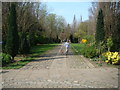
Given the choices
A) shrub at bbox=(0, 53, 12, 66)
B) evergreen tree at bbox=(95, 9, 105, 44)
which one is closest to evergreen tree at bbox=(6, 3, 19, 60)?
shrub at bbox=(0, 53, 12, 66)

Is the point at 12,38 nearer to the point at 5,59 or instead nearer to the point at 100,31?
the point at 5,59

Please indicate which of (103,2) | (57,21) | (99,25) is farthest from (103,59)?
(57,21)

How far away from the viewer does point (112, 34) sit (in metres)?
16.3

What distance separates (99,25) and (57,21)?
47.1 meters

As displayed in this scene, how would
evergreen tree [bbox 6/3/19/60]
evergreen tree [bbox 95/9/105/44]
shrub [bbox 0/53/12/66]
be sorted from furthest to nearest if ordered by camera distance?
evergreen tree [bbox 95/9/105/44] → evergreen tree [bbox 6/3/19/60] → shrub [bbox 0/53/12/66]

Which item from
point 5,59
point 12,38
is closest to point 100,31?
point 12,38

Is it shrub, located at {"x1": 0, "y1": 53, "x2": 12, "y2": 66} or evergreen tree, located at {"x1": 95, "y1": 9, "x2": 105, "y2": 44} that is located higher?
evergreen tree, located at {"x1": 95, "y1": 9, "x2": 105, "y2": 44}

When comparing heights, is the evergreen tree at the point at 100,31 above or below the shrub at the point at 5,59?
above

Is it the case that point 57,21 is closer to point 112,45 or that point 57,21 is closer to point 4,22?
point 4,22

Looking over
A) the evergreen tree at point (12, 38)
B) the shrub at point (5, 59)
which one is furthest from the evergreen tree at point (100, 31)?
the shrub at point (5, 59)

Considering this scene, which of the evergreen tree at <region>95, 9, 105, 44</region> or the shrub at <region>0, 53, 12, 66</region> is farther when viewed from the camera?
the evergreen tree at <region>95, 9, 105, 44</region>

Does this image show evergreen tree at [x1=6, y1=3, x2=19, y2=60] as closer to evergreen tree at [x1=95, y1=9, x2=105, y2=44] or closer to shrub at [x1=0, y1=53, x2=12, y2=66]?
shrub at [x1=0, y1=53, x2=12, y2=66]

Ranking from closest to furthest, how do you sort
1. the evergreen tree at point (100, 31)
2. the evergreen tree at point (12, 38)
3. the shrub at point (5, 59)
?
the shrub at point (5, 59) → the evergreen tree at point (12, 38) → the evergreen tree at point (100, 31)

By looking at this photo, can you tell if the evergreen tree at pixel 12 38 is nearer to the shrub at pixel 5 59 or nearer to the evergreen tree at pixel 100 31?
the shrub at pixel 5 59
